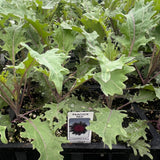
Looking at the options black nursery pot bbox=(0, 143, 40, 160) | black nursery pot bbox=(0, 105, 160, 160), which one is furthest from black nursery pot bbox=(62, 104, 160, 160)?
black nursery pot bbox=(0, 143, 40, 160)

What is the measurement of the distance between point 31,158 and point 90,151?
280mm

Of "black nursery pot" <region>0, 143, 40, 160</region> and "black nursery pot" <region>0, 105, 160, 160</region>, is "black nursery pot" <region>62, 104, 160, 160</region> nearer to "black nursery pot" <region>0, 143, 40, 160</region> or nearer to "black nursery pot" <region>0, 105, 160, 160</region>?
"black nursery pot" <region>0, 105, 160, 160</region>

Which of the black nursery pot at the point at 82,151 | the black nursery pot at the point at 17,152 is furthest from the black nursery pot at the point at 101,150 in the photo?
the black nursery pot at the point at 17,152

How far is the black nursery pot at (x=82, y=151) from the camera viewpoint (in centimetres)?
80

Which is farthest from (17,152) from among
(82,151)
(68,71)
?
(68,71)

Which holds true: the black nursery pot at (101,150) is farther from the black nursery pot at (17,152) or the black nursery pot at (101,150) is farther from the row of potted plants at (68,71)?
the black nursery pot at (17,152)

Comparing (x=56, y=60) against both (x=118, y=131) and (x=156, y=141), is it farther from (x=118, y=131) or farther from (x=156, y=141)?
Result: (x=156, y=141)

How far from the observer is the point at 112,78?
0.65 metres

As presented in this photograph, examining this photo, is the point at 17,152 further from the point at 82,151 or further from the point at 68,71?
the point at 68,71

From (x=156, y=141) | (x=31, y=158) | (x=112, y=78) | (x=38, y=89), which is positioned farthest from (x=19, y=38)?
(x=156, y=141)

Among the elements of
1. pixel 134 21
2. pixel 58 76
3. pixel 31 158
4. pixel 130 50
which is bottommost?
pixel 31 158

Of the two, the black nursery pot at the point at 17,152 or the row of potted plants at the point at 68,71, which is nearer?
the row of potted plants at the point at 68,71

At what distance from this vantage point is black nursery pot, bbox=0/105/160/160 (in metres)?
0.80

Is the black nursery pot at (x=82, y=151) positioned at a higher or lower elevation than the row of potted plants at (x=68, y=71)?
lower
